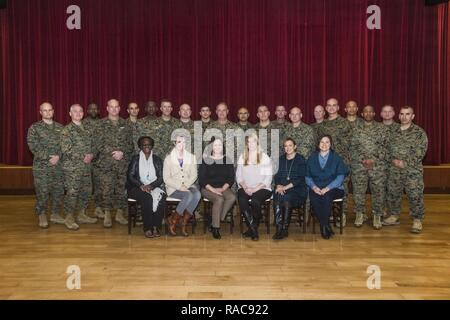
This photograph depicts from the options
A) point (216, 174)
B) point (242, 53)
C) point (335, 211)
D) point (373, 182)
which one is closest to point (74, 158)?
point (216, 174)

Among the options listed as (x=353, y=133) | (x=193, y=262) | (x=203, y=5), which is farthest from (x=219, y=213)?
(x=203, y=5)

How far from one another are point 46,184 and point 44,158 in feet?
1.01

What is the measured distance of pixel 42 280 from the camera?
12.8ft

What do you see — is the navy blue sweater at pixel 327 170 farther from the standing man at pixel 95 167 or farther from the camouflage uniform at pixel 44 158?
the camouflage uniform at pixel 44 158

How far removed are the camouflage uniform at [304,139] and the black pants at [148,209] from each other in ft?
5.53

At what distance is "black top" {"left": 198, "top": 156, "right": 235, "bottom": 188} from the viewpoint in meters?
5.56

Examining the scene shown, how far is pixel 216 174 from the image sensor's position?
5570 mm

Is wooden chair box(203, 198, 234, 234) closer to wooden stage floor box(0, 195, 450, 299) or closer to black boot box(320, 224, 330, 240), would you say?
wooden stage floor box(0, 195, 450, 299)

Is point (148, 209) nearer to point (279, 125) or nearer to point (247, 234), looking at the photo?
point (247, 234)

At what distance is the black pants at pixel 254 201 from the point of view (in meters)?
5.32

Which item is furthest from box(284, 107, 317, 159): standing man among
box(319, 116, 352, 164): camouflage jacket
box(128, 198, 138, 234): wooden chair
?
box(128, 198, 138, 234): wooden chair

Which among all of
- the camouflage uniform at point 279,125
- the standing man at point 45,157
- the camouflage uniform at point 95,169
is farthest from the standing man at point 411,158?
the standing man at point 45,157

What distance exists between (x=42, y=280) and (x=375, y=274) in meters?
2.63

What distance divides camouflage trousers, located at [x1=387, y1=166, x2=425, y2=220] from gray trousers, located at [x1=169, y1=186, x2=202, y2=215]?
2.28 m
